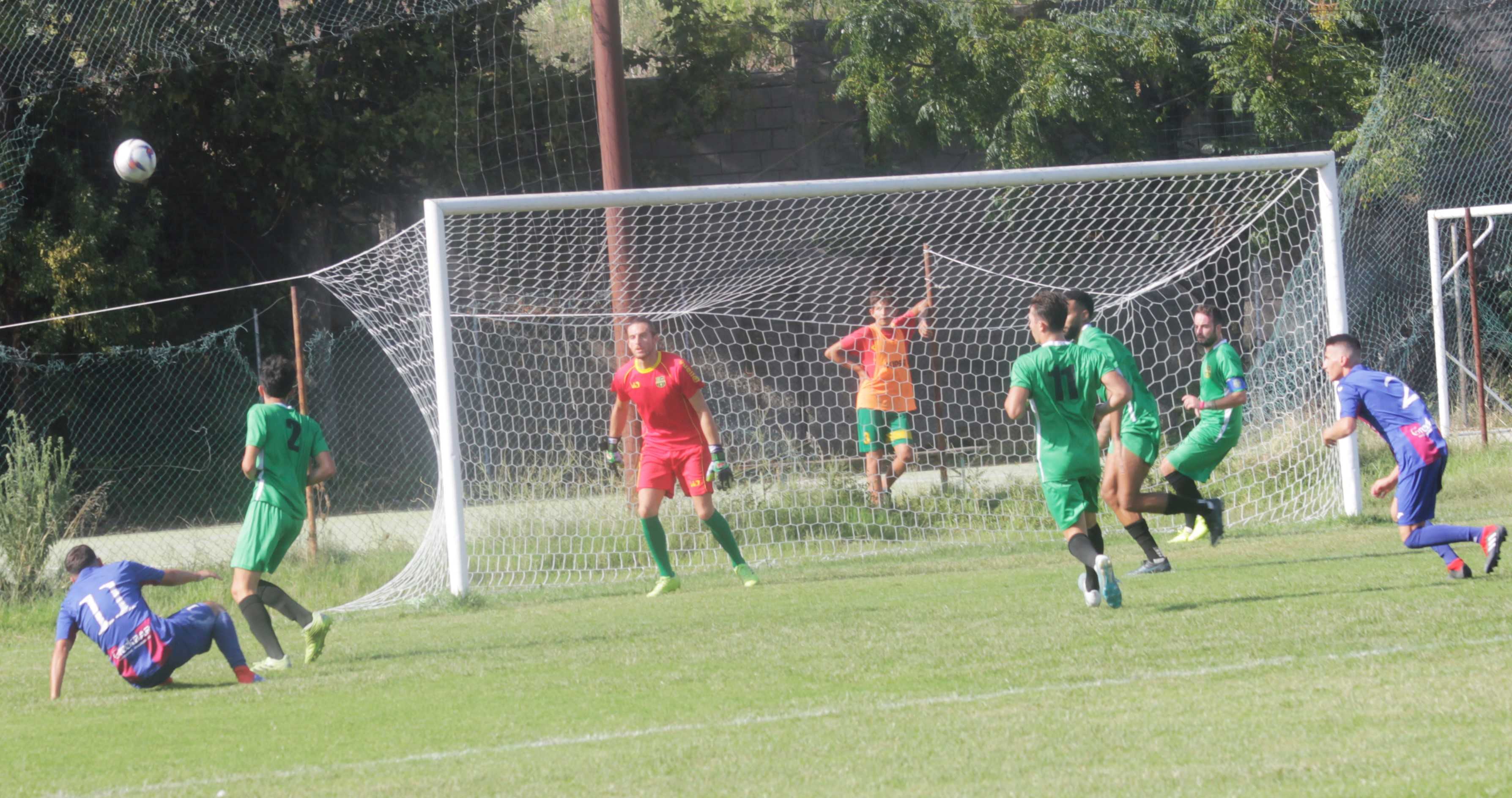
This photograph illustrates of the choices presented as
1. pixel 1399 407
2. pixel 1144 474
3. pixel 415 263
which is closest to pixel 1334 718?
pixel 1399 407

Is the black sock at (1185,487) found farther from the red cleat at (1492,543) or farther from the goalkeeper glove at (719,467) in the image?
the goalkeeper glove at (719,467)

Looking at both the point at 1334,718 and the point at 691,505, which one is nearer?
the point at 1334,718

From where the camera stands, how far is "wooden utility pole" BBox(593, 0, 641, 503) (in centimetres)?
1131

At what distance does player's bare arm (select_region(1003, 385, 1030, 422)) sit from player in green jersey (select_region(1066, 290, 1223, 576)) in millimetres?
1364

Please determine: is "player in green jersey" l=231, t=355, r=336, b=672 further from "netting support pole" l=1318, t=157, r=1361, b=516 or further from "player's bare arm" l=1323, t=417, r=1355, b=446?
"netting support pole" l=1318, t=157, r=1361, b=516

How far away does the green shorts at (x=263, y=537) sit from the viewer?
285 inches

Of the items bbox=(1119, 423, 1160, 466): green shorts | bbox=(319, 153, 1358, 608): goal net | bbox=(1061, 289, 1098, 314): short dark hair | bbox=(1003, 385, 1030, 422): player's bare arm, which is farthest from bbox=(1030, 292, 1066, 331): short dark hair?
bbox=(319, 153, 1358, 608): goal net

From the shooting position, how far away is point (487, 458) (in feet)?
36.9

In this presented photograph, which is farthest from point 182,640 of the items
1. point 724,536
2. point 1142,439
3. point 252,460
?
point 1142,439

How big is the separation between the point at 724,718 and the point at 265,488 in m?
3.11

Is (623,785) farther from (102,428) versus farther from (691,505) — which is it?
(102,428)

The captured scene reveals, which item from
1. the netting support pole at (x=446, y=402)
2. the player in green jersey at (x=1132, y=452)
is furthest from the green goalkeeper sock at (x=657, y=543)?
the player in green jersey at (x=1132, y=452)

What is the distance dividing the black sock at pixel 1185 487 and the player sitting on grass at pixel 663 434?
9.41 feet

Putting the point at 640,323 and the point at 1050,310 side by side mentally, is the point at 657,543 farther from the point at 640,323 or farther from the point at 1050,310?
the point at 1050,310
